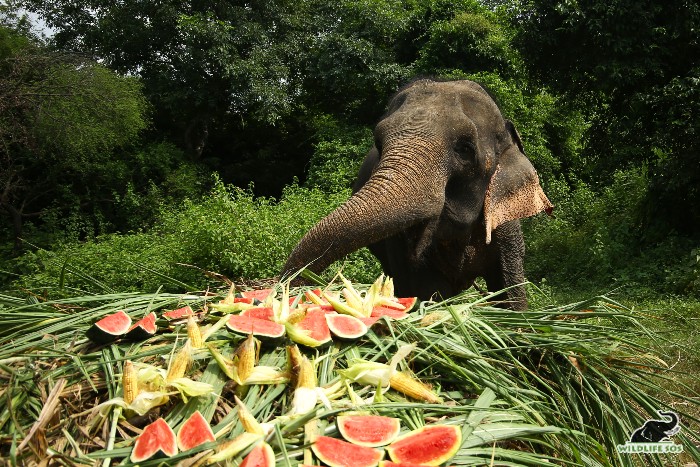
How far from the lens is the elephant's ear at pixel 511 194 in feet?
16.4

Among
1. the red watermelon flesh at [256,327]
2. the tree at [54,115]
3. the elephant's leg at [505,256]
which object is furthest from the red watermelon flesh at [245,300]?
the tree at [54,115]

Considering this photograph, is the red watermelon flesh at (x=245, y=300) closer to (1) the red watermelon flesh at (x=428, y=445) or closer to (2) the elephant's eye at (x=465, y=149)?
(1) the red watermelon flesh at (x=428, y=445)

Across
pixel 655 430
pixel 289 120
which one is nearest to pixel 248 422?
pixel 655 430

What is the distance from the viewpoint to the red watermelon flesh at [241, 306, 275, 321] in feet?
6.66

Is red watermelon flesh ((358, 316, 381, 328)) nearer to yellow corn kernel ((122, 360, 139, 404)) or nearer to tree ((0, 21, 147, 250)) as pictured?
yellow corn kernel ((122, 360, 139, 404))

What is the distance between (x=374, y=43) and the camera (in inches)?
713

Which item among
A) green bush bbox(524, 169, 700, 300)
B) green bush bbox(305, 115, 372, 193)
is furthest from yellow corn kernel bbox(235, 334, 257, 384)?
green bush bbox(305, 115, 372, 193)

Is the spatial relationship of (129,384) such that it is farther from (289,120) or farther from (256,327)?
(289,120)

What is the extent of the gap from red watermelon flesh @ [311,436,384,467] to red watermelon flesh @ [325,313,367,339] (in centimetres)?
41

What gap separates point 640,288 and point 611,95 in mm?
3955

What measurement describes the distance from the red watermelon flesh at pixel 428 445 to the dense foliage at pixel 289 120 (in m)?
7.39

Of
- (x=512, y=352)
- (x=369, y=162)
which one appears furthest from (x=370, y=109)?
(x=512, y=352)

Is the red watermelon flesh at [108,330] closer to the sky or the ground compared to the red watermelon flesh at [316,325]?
closer to the sky

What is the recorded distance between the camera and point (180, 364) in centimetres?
177
